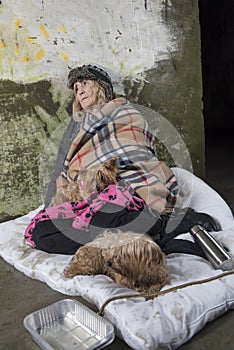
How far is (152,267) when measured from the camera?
1859 mm

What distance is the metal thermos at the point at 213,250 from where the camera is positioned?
2.01m

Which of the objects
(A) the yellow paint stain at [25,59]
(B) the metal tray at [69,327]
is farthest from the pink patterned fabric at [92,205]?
(A) the yellow paint stain at [25,59]

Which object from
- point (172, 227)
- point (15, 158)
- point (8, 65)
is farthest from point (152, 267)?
point (8, 65)

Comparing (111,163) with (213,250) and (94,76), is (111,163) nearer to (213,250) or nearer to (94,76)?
(94,76)

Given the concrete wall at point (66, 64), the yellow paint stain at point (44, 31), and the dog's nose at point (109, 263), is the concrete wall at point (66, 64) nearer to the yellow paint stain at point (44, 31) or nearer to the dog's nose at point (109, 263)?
the yellow paint stain at point (44, 31)

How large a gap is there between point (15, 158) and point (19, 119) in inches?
10.3

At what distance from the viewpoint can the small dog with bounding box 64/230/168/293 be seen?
1.84m

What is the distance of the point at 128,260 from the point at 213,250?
0.45m

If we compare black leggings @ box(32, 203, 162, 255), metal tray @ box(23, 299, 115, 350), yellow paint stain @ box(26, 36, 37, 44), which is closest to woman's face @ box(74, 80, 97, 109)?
yellow paint stain @ box(26, 36, 37, 44)

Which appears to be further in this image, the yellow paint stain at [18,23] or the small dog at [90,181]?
the yellow paint stain at [18,23]

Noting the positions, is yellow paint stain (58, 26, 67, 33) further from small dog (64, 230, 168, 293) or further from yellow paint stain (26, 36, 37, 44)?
small dog (64, 230, 168, 293)

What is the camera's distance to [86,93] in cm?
262

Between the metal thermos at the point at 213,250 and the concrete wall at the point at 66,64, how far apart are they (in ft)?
4.33

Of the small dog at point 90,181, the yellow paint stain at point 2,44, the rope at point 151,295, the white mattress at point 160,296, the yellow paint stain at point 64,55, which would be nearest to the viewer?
the white mattress at point 160,296
